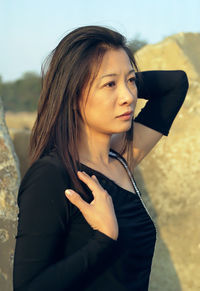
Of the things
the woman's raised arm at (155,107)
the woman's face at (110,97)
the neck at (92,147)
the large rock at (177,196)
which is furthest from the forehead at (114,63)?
the large rock at (177,196)

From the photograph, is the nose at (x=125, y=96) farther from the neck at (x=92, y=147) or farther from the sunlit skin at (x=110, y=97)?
the neck at (x=92, y=147)

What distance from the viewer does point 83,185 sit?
164 centimetres

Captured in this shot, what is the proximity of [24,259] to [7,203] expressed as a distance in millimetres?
1977

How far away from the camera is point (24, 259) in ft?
4.85

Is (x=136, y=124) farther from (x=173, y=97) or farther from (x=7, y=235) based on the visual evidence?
(x=7, y=235)

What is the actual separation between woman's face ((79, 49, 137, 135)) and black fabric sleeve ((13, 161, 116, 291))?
0.32 metres

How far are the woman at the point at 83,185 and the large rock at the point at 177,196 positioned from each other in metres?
2.41

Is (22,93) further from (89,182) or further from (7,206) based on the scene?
(89,182)

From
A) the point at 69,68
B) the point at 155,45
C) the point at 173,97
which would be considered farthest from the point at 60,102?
the point at 155,45

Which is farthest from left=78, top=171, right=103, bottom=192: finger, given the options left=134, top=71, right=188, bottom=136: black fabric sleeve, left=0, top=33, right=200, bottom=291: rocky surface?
left=0, top=33, right=200, bottom=291: rocky surface

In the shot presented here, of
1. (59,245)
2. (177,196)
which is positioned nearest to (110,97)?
(59,245)

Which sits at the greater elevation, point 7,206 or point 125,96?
point 125,96

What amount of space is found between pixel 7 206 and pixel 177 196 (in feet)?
6.15

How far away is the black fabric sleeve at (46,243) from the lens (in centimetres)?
148
